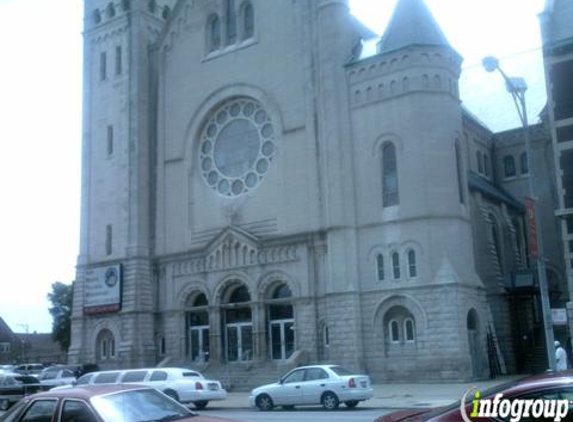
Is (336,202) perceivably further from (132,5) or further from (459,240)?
(132,5)

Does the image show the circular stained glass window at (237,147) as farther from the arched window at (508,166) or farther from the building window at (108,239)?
the arched window at (508,166)

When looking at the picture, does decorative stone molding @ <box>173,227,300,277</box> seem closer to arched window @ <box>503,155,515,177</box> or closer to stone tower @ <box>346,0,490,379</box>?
stone tower @ <box>346,0,490,379</box>

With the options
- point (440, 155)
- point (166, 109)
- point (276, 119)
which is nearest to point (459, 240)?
point (440, 155)

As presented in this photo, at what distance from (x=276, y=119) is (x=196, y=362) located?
47.7ft

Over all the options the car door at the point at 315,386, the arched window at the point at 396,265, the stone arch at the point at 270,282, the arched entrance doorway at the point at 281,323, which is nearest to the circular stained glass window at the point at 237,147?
the stone arch at the point at 270,282

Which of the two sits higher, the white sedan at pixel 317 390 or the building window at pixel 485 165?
the building window at pixel 485 165

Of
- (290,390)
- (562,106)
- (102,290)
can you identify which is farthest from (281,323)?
(562,106)

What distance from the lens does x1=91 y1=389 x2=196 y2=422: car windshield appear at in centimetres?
923

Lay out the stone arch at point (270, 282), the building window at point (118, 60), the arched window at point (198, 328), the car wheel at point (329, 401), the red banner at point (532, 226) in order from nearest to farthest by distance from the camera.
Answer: the red banner at point (532, 226), the car wheel at point (329, 401), the stone arch at point (270, 282), the arched window at point (198, 328), the building window at point (118, 60)

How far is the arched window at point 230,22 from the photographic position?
1796 inches

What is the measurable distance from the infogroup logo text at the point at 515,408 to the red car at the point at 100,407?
3.66 metres

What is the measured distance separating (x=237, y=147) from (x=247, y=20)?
7.69 m

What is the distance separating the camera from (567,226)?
110ft

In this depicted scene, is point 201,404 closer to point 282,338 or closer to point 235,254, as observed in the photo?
point 282,338
